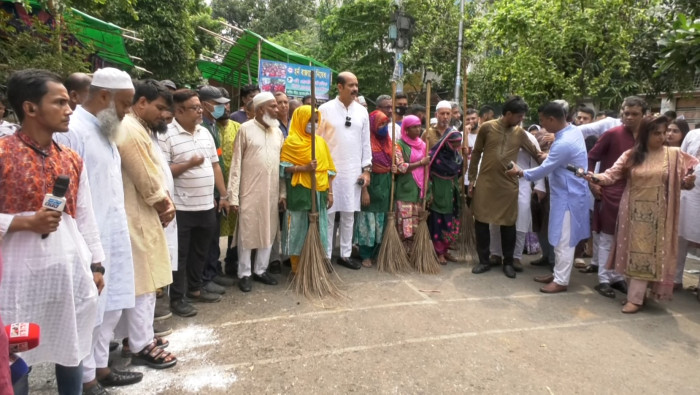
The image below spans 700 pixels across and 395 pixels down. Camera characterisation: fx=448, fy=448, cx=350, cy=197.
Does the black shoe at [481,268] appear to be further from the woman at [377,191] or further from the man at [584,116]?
the man at [584,116]

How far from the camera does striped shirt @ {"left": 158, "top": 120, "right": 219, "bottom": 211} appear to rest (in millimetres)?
3430

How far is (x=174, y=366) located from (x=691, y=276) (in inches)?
218

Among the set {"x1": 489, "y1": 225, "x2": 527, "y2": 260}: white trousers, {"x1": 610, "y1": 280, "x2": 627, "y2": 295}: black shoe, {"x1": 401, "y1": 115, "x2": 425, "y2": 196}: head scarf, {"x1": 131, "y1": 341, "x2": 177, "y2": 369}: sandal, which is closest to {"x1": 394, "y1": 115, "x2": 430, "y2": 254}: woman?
{"x1": 401, "y1": 115, "x2": 425, "y2": 196}: head scarf

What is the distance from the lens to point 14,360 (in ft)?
4.99

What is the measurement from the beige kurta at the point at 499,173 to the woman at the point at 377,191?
1018mm

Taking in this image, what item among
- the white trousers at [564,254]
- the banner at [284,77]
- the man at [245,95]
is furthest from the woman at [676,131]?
the banner at [284,77]

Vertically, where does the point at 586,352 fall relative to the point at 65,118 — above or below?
below

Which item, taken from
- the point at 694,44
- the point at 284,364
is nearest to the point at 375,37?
the point at 694,44

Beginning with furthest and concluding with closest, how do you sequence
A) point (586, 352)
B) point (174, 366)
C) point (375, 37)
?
point (375, 37), point (586, 352), point (174, 366)

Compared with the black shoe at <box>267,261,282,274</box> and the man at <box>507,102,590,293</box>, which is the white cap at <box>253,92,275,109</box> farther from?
the man at <box>507,102,590,293</box>

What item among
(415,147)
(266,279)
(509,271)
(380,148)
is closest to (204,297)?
(266,279)

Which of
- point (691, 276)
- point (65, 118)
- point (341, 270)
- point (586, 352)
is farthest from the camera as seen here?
point (691, 276)

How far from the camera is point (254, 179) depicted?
407 cm

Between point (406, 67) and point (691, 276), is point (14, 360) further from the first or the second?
point (406, 67)
